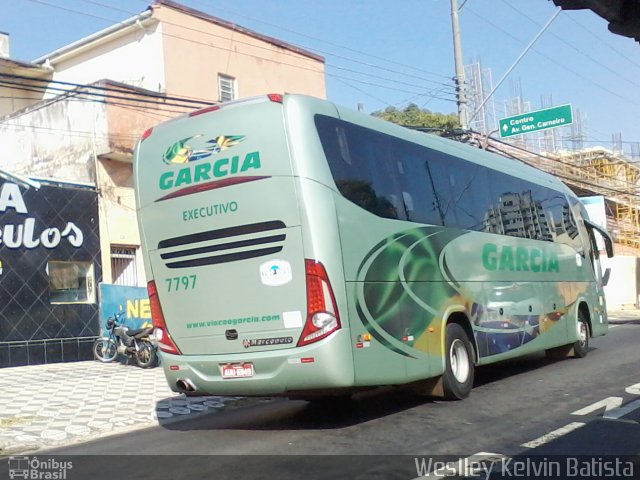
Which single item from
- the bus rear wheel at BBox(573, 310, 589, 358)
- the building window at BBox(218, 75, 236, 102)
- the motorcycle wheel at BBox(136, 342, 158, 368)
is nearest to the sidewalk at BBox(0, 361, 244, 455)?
the motorcycle wheel at BBox(136, 342, 158, 368)

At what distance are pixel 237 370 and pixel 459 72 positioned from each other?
50.3ft

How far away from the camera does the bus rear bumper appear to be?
726 centimetres

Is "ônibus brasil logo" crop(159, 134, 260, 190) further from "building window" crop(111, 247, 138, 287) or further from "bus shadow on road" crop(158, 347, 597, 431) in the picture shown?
"building window" crop(111, 247, 138, 287)

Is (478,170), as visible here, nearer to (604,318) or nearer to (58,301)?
(604,318)

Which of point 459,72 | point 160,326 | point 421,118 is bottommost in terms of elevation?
point 160,326

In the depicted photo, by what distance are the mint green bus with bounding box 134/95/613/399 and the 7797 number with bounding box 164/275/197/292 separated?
19 millimetres

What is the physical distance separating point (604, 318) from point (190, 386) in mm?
10449

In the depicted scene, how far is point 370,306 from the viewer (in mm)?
7809

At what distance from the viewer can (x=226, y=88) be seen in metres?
22.6

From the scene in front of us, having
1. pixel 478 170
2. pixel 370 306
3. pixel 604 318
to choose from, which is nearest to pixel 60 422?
pixel 370 306

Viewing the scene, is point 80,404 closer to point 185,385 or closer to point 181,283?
point 185,385

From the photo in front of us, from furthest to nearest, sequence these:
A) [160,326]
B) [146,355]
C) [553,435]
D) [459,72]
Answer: [459,72]
[146,355]
[160,326]
[553,435]

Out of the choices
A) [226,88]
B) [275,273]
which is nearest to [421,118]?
[226,88]

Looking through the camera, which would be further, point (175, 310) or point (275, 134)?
point (175, 310)
